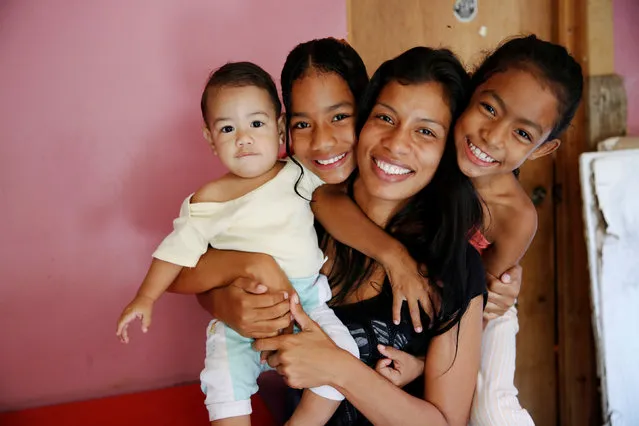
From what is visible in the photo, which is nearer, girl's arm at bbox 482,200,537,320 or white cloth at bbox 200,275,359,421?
white cloth at bbox 200,275,359,421

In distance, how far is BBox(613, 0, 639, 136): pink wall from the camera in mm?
2098

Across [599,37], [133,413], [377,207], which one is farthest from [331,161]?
[599,37]

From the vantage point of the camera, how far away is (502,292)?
4.50 ft

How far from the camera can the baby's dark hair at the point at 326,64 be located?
1.24 m

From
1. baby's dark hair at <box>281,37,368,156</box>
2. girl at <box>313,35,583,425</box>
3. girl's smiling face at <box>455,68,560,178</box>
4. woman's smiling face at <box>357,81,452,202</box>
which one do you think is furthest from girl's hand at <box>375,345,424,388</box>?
baby's dark hair at <box>281,37,368,156</box>

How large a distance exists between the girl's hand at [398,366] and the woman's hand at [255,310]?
0.80 feet

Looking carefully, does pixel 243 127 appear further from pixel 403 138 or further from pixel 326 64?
pixel 403 138

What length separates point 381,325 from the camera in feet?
4.00

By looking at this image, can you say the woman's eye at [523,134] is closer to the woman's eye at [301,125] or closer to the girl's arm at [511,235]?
the girl's arm at [511,235]

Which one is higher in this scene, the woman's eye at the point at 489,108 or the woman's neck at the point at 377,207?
the woman's eye at the point at 489,108

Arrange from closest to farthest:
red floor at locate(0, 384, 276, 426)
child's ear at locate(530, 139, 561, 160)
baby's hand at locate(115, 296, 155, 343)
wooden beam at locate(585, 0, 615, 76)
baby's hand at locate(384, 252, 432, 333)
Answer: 1. baby's hand at locate(115, 296, 155, 343)
2. baby's hand at locate(384, 252, 432, 333)
3. child's ear at locate(530, 139, 561, 160)
4. red floor at locate(0, 384, 276, 426)
5. wooden beam at locate(585, 0, 615, 76)

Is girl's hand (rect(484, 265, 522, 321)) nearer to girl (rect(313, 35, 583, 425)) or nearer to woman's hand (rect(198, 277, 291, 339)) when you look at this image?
girl (rect(313, 35, 583, 425))

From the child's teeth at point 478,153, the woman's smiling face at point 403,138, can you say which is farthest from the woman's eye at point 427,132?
the child's teeth at point 478,153

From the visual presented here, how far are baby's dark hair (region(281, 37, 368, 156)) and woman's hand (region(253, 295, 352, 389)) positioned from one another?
0.49 m
